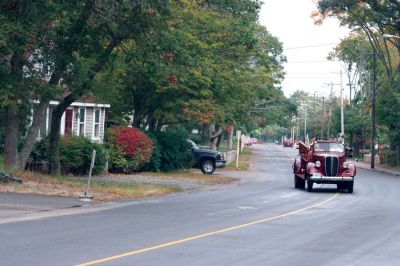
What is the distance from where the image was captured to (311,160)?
3262cm

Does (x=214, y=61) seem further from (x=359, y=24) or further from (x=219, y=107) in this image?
(x=359, y=24)

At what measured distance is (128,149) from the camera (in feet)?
129

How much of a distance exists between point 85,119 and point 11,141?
51.1 ft

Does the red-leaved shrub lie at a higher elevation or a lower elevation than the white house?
lower

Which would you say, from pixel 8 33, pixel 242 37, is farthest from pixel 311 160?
pixel 8 33

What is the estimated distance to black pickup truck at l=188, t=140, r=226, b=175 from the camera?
151ft

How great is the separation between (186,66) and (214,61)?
961cm

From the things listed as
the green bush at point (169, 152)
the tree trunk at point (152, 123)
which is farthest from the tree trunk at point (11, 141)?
the tree trunk at point (152, 123)

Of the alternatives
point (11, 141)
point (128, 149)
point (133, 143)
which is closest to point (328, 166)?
point (133, 143)

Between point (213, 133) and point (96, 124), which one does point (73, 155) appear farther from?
point (213, 133)

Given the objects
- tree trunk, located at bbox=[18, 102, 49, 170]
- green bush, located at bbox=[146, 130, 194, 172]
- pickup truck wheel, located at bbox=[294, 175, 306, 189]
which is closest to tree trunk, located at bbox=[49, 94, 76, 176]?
tree trunk, located at bbox=[18, 102, 49, 170]

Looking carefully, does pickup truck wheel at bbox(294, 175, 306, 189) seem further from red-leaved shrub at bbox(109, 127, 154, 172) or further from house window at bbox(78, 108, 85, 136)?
house window at bbox(78, 108, 85, 136)

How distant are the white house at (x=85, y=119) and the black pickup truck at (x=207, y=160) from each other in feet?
19.4

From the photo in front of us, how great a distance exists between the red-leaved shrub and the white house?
245 centimetres
